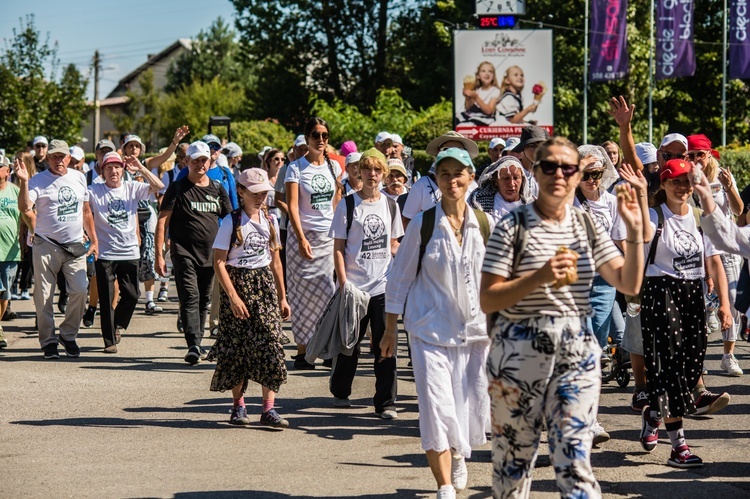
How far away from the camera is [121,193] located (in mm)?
12328

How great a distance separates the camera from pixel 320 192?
10953 mm

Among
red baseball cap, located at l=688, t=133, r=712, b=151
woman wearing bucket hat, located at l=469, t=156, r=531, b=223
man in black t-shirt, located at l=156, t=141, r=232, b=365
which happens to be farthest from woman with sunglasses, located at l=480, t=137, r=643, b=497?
man in black t-shirt, located at l=156, t=141, r=232, b=365

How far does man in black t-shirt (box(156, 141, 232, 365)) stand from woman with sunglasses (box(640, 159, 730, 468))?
5423 mm

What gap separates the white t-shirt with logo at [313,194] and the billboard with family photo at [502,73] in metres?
16.5

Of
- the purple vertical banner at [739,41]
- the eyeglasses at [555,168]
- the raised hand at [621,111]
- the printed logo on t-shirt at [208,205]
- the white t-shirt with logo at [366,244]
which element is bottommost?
the white t-shirt with logo at [366,244]

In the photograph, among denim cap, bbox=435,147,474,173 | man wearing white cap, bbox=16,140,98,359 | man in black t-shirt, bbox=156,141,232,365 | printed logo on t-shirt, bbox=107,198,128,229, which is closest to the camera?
denim cap, bbox=435,147,474,173

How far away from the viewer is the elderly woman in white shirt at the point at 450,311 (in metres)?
6.11

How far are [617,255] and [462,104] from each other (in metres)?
22.3

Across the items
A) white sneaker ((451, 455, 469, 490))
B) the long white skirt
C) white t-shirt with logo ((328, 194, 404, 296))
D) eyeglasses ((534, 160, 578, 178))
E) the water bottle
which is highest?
eyeglasses ((534, 160, 578, 178))

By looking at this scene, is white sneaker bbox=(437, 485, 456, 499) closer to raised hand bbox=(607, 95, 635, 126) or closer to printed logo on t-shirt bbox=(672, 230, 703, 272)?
printed logo on t-shirt bbox=(672, 230, 703, 272)

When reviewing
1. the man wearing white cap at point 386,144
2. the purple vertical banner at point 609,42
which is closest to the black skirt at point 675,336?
the man wearing white cap at point 386,144

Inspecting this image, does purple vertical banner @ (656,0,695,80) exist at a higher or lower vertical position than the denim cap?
higher

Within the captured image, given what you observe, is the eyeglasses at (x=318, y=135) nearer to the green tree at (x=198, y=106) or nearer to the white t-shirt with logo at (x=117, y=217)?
the white t-shirt with logo at (x=117, y=217)

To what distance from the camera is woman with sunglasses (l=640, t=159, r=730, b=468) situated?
7160 mm
